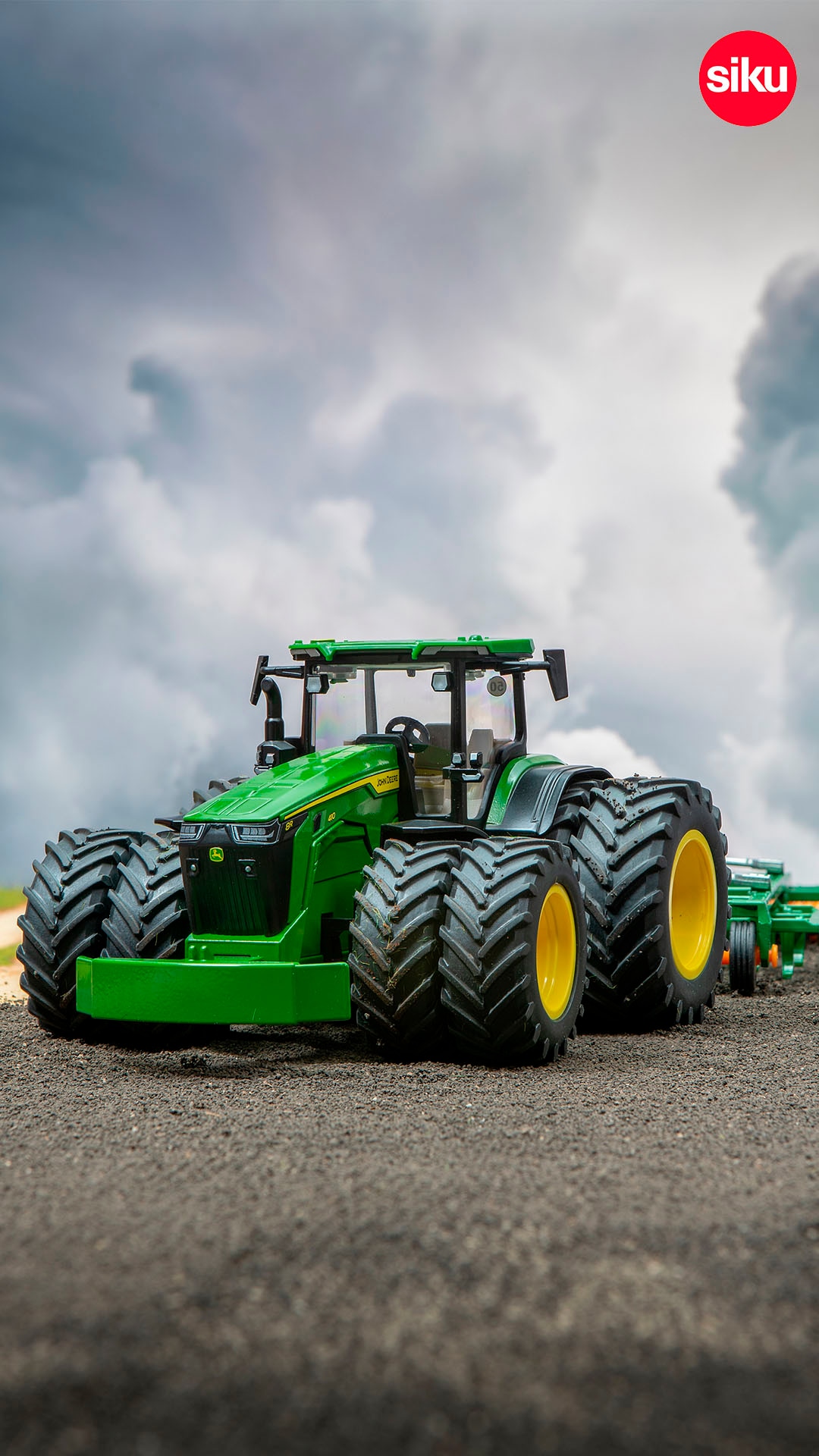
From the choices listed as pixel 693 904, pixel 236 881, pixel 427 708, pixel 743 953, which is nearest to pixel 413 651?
pixel 427 708

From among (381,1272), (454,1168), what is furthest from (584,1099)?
(381,1272)

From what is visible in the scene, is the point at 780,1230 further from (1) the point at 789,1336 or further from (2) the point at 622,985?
(2) the point at 622,985

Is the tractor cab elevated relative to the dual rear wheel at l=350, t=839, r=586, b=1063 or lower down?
elevated

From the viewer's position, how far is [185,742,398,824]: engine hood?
743 cm

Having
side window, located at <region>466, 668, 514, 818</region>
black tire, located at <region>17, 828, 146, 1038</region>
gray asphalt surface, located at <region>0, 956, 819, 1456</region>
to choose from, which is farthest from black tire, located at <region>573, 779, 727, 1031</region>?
black tire, located at <region>17, 828, 146, 1038</region>

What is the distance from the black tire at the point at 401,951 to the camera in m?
6.82

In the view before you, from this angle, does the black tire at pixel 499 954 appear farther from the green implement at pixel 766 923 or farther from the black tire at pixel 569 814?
the green implement at pixel 766 923

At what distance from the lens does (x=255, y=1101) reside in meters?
6.44

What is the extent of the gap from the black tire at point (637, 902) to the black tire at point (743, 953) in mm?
1439

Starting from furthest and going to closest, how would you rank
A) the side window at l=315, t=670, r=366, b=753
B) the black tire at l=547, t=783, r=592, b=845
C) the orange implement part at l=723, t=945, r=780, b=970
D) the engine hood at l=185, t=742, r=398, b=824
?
the orange implement part at l=723, t=945, r=780, b=970
the side window at l=315, t=670, r=366, b=753
the black tire at l=547, t=783, r=592, b=845
the engine hood at l=185, t=742, r=398, b=824

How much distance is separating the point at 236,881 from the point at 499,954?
1587 millimetres

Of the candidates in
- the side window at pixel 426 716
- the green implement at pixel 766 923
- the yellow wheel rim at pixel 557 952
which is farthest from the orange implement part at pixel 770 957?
the side window at pixel 426 716

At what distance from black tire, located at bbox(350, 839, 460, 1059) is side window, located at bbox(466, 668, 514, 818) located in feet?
4.01

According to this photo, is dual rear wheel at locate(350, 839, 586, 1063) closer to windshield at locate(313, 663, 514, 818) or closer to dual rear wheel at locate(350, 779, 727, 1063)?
dual rear wheel at locate(350, 779, 727, 1063)
